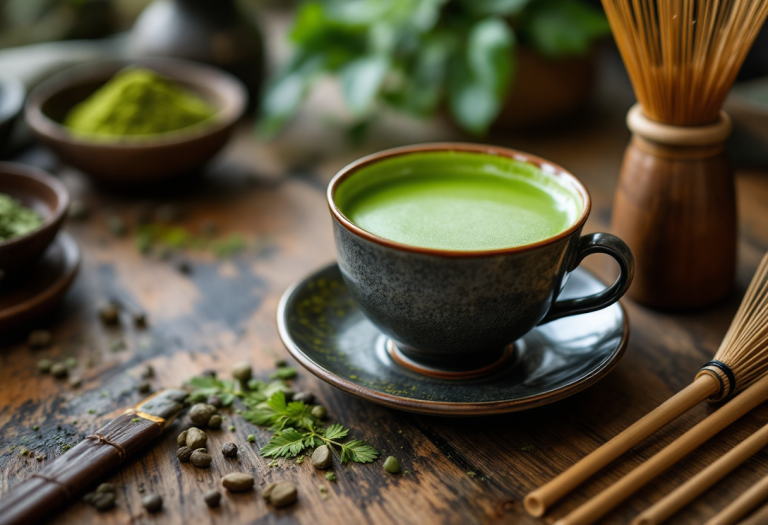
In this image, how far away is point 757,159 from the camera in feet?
3.64

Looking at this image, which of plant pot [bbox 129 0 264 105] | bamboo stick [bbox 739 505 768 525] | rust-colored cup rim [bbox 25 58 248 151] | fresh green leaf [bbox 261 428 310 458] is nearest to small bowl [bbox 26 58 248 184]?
rust-colored cup rim [bbox 25 58 248 151]

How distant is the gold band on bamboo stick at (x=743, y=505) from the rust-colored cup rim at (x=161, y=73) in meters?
0.88

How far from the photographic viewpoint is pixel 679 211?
0.77 metres

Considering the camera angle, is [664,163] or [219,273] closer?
[664,163]

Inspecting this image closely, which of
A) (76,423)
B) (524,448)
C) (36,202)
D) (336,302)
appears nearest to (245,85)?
(36,202)

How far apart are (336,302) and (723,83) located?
1.55 feet

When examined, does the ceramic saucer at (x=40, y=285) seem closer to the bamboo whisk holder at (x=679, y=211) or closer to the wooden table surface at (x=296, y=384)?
the wooden table surface at (x=296, y=384)

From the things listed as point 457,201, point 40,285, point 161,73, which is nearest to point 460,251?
point 457,201

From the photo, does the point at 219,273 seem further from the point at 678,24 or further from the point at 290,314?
the point at 678,24

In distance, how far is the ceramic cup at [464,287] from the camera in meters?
0.59

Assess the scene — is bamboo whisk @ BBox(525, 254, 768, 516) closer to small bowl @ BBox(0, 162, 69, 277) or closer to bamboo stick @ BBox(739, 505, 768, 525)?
bamboo stick @ BBox(739, 505, 768, 525)

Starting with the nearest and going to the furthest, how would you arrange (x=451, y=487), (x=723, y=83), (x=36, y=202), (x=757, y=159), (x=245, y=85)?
(x=451, y=487) → (x=723, y=83) → (x=36, y=202) → (x=757, y=159) → (x=245, y=85)

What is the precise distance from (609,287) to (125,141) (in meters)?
0.78

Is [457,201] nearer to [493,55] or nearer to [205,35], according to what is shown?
[493,55]
